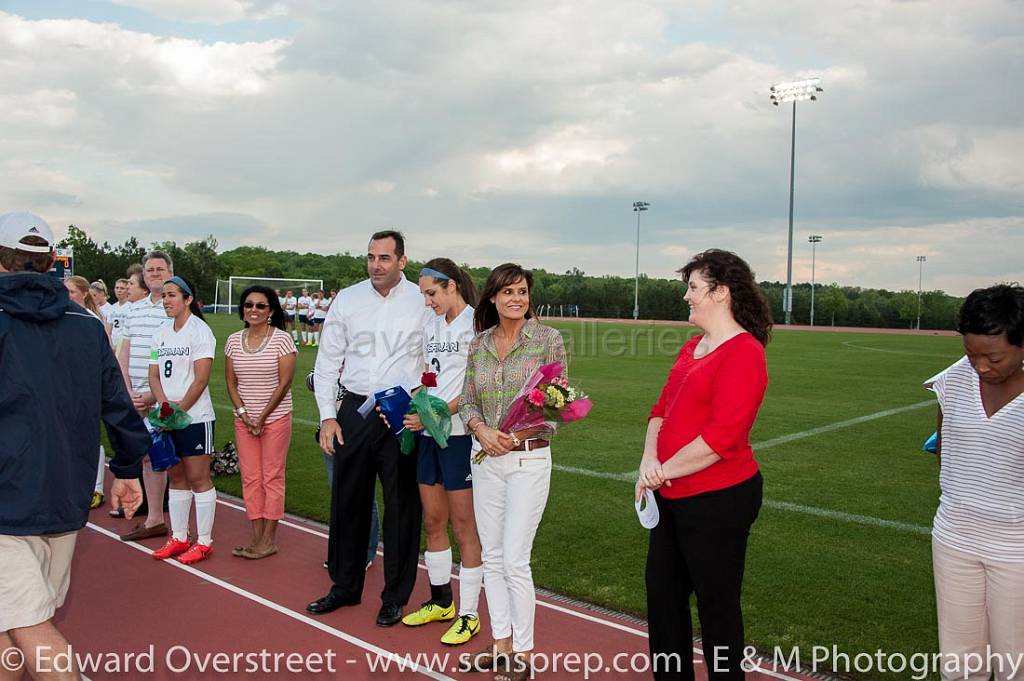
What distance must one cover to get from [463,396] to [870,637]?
2.88 m

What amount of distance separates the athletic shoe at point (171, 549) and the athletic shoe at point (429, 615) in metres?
2.25

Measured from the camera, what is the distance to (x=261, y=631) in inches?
182

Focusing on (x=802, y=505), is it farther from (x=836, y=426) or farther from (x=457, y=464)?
(x=836, y=426)

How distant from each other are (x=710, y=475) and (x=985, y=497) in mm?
1046

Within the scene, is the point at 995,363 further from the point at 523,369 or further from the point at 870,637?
the point at 870,637

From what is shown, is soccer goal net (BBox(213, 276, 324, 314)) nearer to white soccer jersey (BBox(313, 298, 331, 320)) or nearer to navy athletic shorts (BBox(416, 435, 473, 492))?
white soccer jersey (BBox(313, 298, 331, 320))

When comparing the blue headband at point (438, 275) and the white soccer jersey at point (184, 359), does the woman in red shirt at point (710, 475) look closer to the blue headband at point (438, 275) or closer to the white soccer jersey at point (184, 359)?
the blue headband at point (438, 275)

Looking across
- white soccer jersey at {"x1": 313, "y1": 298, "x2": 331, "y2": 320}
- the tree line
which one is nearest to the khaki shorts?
white soccer jersey at {"x1": 313, "y1": 298, "x2": 331, "y2": 320}

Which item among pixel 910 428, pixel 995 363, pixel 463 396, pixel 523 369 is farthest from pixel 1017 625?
pixel 910 428

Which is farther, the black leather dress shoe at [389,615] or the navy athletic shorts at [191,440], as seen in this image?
the navy athletic shorts at [191,440]

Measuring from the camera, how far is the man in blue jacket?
9.89 feet

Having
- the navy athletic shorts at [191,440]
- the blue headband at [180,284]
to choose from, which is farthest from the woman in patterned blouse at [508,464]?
the blue headband at [180,284]

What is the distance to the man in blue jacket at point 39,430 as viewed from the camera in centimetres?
301

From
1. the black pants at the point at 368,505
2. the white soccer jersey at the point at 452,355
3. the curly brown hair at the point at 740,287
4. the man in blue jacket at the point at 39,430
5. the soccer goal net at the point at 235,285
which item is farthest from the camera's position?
the soccer goal net at the point at 235,285
